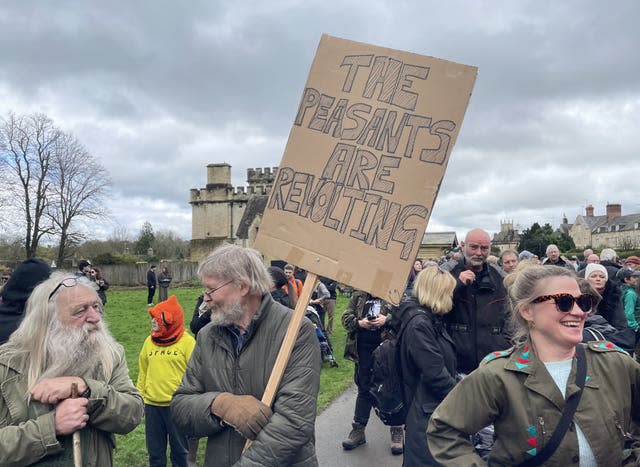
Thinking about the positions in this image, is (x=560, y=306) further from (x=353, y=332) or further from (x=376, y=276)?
(x=353, y=332)

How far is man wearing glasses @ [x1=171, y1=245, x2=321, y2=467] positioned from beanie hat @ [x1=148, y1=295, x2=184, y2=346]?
2.18 m

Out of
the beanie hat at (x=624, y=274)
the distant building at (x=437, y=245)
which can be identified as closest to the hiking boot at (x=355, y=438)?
the beanie hat at (x=624, y=274)

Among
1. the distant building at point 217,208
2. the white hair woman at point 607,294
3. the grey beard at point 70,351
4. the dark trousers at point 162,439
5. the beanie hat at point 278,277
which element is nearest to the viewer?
the grey beard at point 70,351

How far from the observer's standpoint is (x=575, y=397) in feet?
6.91

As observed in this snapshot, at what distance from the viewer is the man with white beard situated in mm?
2449

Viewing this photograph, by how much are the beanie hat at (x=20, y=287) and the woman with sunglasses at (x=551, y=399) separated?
10.8 feet

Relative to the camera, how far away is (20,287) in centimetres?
402

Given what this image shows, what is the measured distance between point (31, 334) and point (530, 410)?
245cm

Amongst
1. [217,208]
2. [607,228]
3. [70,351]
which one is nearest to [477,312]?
[70,351]

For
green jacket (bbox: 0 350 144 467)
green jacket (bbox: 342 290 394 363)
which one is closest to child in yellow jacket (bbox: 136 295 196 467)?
green jacket (bbox: 342 290 394 363)

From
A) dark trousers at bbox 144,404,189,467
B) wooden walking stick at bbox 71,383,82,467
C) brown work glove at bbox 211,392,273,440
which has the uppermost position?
brown work glove at bbox 211,392,273,440

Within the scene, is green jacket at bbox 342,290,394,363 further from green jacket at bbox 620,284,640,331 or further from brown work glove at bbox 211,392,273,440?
brown work glove at bbox 211,392,273,440

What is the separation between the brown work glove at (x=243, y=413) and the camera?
8.28 feet

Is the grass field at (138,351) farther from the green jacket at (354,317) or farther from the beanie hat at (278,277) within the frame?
the beanie hat at (278,277)
